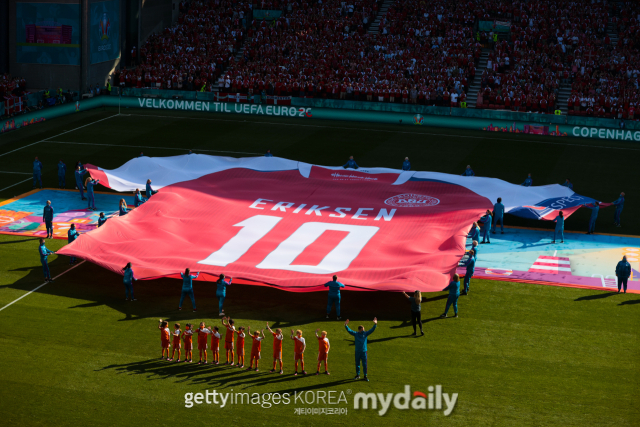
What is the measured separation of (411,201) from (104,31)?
35404 millimetres

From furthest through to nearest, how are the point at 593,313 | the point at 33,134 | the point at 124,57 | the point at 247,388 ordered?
the point at 124,57 → the point at 33,134 → the point at 593,313 → the point at 247,388

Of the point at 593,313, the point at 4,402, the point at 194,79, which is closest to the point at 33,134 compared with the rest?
the point at 194,79

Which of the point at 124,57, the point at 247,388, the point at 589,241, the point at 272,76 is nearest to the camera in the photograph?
the point at 247,388

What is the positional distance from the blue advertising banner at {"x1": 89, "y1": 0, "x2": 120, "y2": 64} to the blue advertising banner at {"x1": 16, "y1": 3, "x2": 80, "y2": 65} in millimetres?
1147

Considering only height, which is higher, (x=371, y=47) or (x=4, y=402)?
(x=371, y=47)

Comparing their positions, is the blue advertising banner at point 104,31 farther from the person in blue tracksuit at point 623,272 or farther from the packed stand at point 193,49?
the person in blue tracksuit at point 623,272

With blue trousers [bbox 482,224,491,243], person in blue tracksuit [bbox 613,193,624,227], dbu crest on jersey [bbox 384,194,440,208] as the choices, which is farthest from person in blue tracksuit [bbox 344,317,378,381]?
person in blue tracksuit [bbox 613,193,624,227]

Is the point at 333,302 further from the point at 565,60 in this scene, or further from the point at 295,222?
the point at 565,60

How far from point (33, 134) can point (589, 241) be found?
31223 millimetres

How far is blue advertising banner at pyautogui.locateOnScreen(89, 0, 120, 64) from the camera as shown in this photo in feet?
177

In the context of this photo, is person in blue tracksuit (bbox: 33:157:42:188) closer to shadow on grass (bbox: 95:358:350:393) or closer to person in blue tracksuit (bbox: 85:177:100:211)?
person in blue tracksuit (bbox: 85:177:100:211)

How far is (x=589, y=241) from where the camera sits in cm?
2917

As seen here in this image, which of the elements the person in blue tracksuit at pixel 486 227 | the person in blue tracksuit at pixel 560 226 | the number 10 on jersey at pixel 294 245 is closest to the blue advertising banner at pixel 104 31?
the number 10 on jersey at pixel 294 245

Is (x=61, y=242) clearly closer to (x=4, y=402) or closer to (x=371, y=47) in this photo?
(x=4, y=402)
